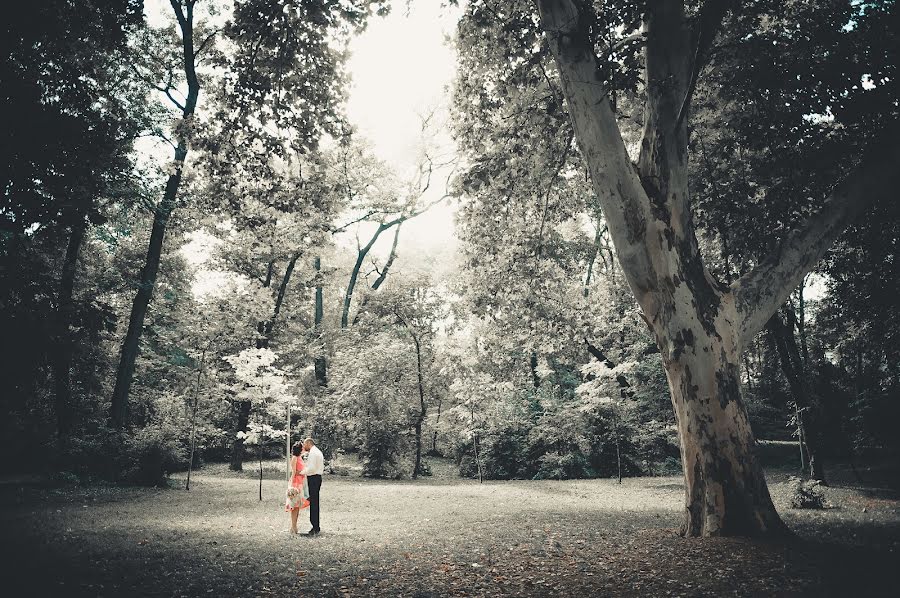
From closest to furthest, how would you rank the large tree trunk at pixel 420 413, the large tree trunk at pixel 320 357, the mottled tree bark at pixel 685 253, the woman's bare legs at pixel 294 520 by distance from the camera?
the mottled tree bark at pixel 685 253 < the woman's bare legs at pixel 294 520 < the large tree trunk at pixel 420 413 < the large tree trunk at pixel 320 357

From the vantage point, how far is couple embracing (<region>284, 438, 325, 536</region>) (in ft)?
28.4

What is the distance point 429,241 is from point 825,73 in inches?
1379

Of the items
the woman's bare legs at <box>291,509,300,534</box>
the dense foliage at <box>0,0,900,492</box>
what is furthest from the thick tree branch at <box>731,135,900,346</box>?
the woman's bare legs at <box>291,509,300,534</box>

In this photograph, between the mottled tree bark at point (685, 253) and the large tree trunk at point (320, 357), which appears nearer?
the mottled tree bark at point (685, 253)

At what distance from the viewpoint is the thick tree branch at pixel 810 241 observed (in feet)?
20.1

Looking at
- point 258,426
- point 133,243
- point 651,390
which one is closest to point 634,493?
point 651,390

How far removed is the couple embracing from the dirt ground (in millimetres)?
516

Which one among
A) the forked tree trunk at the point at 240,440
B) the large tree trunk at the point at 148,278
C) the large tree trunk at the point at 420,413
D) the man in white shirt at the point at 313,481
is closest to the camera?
the man in white shirt at the point at 313,481

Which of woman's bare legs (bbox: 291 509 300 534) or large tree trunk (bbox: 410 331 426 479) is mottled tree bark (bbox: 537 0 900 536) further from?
large tree trunk (bbox: 410 331 426 479)

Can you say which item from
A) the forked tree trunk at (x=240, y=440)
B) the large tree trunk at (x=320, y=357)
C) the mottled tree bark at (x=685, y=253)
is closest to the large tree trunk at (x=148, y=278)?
the forked tree trunk at (x=240, y=440)

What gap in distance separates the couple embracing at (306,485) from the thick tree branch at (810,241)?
7.31m

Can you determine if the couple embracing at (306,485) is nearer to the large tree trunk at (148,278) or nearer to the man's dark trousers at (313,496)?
the man's dark trousers at (313,496)

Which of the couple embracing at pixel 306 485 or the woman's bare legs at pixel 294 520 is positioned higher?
the couple embracing at pixel 306 485

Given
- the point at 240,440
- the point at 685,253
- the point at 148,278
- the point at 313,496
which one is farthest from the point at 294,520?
the point at 240,440
